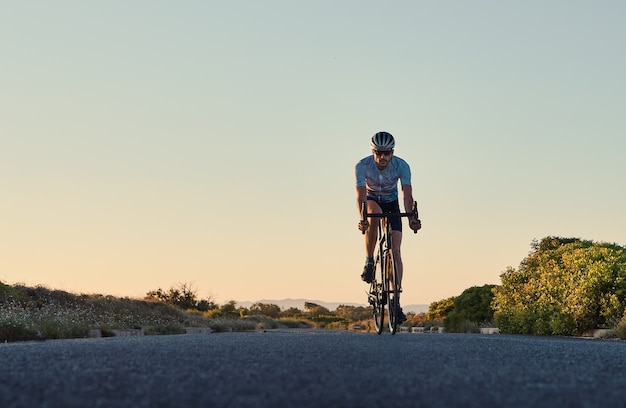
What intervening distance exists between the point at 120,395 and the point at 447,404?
5.72ft

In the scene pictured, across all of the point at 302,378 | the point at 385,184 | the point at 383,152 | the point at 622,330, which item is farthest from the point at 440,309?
the point at 302,378

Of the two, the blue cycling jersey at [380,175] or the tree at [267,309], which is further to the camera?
the tree at [267,309]

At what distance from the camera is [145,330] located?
17906 millimetres

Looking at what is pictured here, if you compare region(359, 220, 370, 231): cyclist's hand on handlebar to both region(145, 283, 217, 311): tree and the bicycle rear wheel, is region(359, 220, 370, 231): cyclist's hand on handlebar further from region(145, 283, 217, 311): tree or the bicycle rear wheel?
region(145, 283, 217, 311): tree

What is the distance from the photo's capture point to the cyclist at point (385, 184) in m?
11.3

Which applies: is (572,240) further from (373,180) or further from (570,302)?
(373,180)

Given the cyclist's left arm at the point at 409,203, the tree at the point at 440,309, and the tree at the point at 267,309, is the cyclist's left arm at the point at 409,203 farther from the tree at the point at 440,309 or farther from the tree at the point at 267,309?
the tree at the point at 267,309

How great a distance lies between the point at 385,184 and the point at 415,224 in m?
0.78

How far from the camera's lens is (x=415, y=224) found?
449 inches

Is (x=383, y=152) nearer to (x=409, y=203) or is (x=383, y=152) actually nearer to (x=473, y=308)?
(x=409, y=203)

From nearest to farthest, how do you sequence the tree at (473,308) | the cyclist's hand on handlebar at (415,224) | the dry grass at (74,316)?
the cyclist's hand on handlebar at (415,224)
the dry grass at (74,316)
the tree at (473,308)

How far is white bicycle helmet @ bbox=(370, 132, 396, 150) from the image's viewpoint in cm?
1123

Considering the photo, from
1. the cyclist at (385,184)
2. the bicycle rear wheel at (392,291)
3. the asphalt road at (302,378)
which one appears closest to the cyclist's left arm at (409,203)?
the cyclist at (385,184)

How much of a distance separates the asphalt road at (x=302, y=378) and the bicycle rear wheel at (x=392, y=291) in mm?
4048
